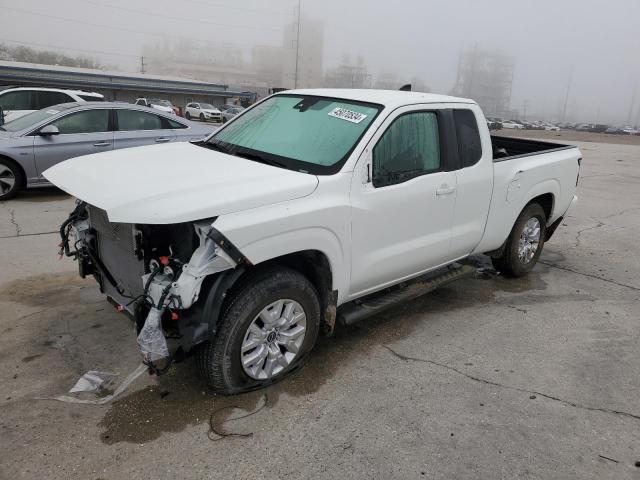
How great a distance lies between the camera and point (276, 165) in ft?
11.5

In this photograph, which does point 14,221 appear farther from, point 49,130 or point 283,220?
point 283,220

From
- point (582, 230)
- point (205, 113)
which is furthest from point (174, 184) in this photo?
point (205, 113)

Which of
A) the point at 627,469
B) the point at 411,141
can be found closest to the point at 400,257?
the point at 411,141

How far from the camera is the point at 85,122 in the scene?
27.8ft

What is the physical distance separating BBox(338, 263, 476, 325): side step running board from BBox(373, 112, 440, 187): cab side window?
93cm

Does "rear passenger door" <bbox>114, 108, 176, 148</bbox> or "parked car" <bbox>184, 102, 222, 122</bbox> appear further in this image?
"parked car" <bbox>184, 102, 222, 122</bbox>

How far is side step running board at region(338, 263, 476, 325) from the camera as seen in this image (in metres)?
3.79

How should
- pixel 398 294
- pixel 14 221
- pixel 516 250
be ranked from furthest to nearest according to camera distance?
pixel 14 221 → pixel 516 250 → pixel 398 294

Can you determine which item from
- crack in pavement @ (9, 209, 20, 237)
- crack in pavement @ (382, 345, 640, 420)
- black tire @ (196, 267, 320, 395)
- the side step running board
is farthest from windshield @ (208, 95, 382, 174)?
crack in pavement @ (9, 209, 20, 237)

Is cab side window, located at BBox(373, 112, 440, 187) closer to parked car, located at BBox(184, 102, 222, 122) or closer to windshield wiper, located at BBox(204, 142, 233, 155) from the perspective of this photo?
windshield wiper, located at BBox(204, 142, 233, 155)

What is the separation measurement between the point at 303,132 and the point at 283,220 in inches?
41.5

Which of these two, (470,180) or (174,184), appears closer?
(174,184)

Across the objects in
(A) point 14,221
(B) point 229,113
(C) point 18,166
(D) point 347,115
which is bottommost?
(B) point 229,113

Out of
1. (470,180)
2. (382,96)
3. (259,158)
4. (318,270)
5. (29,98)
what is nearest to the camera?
(318,270)
